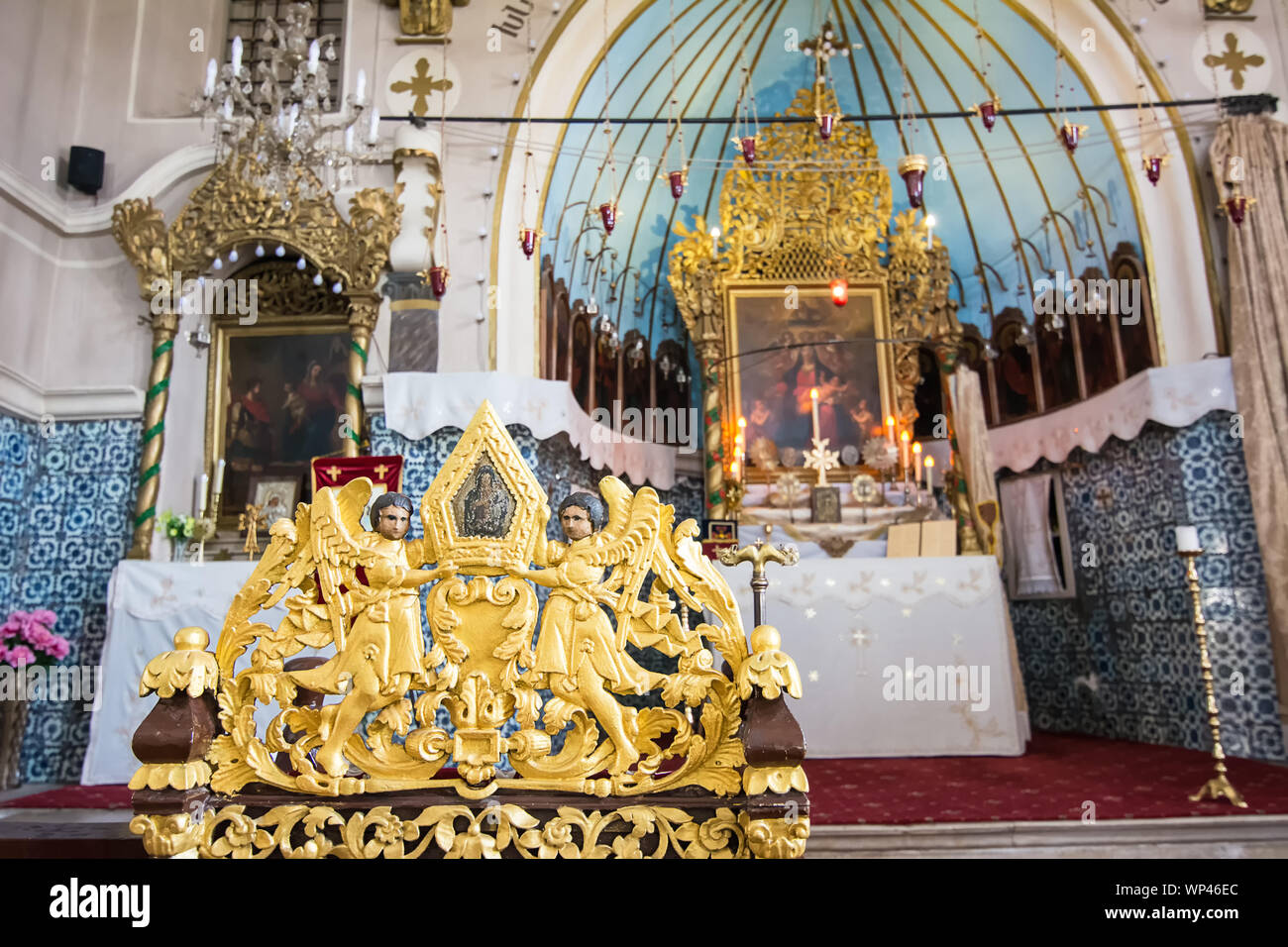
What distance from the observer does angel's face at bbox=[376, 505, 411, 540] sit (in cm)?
246

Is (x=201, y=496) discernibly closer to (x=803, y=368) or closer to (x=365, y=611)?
(x=365, y=611)

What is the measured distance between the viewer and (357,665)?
93.4 inches

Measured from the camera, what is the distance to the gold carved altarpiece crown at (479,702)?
221 centimetres

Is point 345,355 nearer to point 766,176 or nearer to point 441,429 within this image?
point 441,429

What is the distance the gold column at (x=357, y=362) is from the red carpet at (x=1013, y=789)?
277 cm

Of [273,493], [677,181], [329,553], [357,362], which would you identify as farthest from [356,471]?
[329,553]

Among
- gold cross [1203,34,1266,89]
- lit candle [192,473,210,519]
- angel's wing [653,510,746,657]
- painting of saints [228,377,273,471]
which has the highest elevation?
gold cross [1203,34,1266,89]

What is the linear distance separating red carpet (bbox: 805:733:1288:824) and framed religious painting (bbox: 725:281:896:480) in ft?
11.6

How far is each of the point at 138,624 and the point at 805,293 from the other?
689 cm

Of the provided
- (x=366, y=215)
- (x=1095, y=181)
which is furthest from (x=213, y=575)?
(x=1095, y=181)

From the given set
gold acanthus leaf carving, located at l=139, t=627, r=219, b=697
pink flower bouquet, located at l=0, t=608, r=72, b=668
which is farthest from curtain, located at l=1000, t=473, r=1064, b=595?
pink flower bouquet, located at l=0, t=608, r=72, b=668

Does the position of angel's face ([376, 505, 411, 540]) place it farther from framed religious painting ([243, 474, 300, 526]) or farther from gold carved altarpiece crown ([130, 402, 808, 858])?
framed religious painting ([243, 474, 300, 526])

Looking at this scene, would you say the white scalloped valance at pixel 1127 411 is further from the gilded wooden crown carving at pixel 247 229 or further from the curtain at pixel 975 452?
the gilded wooden crown carving at pixel 247 229

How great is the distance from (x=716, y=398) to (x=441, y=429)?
3242 mm
